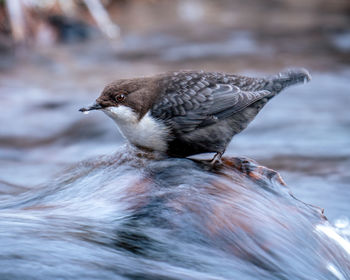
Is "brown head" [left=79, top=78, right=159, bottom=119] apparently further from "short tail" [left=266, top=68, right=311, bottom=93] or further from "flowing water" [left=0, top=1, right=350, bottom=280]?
"short tail" [left=266, top=68, right=311, bottom=93]

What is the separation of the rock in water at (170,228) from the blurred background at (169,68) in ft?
4.81

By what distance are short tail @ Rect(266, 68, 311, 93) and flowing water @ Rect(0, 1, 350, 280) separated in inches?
30.6

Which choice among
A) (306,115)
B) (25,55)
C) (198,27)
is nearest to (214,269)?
(306,115)

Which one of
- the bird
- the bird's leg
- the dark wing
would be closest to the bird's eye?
the bird

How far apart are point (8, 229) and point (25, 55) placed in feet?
26.6

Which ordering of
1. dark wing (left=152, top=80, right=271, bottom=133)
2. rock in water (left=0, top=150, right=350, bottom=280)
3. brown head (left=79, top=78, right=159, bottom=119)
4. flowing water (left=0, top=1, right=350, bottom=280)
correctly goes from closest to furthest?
rock in water (left=0, top=150, right=350, bottom=280) < flowing water (left=0, top=1, right=350, bottom=280) < brown head (left=79, top=78, right=159, bottom=119) < dark wing (left=152, top=80, right=271, bottom=133)

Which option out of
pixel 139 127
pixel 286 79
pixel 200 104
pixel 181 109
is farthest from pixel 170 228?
pixel 286 79

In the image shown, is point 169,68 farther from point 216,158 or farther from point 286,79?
point 216,158

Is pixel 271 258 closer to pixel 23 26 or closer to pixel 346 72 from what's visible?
pixel 346 72

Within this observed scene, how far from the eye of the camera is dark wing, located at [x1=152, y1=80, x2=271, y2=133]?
13.6ft

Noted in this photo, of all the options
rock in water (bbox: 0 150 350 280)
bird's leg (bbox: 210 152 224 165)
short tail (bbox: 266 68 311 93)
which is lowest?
rock in water (bbox: 0 150 350 280)

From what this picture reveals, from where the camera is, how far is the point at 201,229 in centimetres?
337

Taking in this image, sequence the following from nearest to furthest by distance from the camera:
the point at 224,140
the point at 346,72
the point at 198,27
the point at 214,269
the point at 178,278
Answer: the point at 178,278
the point at 214,269
the point at 224,140
the point at 346,72
the point at 198,27

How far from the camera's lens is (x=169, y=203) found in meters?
3.49
